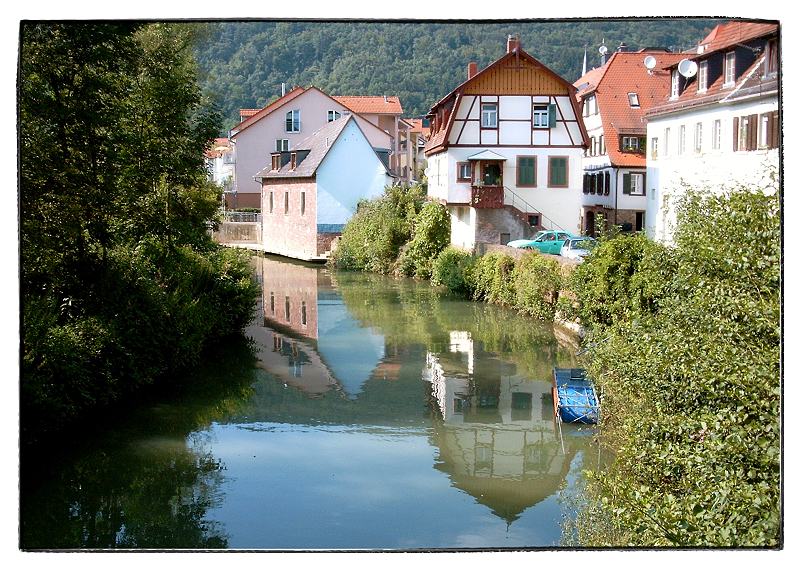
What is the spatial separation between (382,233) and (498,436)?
14.1 m

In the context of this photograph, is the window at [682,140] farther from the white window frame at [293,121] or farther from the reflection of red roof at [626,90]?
the white window frame at [293,121]

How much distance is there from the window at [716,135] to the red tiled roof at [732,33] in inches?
91.2

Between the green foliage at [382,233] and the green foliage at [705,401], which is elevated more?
the green foliage at [382,233]

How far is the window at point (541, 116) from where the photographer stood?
42.5ft

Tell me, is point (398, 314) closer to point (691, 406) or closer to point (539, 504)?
point (539, 504)

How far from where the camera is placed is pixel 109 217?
9609 millimetres

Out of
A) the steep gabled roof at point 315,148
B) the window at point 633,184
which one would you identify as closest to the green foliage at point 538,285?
the window at point 633,184

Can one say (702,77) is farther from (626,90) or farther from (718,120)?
(626,90)

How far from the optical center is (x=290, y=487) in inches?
299

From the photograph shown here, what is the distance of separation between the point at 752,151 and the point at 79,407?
5917 mm

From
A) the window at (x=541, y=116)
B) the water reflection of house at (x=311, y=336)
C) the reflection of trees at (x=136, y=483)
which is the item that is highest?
the window at (x=541, y=116)

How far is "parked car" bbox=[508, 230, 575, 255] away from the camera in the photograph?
1934 centimetres

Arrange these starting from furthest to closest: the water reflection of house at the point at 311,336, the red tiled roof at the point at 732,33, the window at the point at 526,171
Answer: the window at the point at 526,171
the water reflection of house at the point at 311,336
the red tiled roof at the point at 732,33

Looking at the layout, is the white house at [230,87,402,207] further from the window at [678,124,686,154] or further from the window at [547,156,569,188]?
the window at [678,124,686,154]
